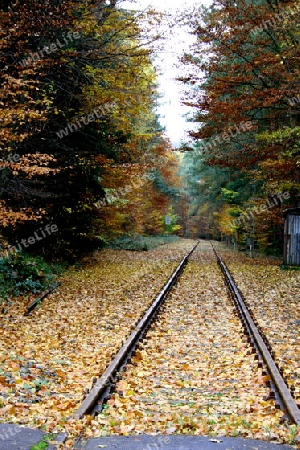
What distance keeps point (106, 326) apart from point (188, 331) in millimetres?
1777

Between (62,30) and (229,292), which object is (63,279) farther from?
(62,30)

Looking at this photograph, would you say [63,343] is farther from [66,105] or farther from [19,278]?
[66,105]

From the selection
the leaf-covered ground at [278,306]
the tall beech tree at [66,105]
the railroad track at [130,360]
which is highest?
the tall beech tree at [66,105]

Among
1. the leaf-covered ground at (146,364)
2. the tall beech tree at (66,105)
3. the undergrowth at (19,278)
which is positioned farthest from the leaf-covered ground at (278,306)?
the tall beech tree at (66,105)

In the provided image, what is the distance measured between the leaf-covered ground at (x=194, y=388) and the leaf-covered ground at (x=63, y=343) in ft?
1.84

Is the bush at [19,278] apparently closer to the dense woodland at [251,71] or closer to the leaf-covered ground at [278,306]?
the leaf-covered ground at [278,306]

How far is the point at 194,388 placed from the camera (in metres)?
6.34

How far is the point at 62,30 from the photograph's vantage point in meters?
12.5

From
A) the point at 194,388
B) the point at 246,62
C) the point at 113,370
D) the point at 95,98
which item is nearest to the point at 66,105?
the point at 95,98

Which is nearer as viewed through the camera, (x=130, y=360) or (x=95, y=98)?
(x=130, y=360)

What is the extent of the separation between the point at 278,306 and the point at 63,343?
246 inches

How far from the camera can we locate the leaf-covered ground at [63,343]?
554 cm

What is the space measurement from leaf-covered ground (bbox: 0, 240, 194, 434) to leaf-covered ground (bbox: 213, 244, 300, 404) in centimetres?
277

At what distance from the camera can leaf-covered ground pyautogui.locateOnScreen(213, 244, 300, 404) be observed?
751cm
